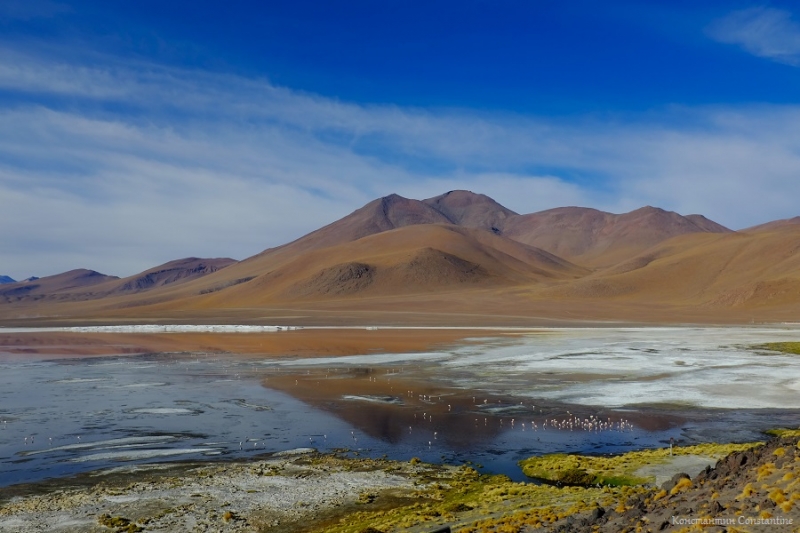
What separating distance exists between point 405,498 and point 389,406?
11.8 m

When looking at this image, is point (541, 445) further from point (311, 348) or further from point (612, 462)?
point (311, 348)

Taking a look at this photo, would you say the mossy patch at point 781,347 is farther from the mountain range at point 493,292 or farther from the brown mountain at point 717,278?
the brown mountain at point 717,278

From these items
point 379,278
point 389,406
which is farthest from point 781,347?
point 379,278

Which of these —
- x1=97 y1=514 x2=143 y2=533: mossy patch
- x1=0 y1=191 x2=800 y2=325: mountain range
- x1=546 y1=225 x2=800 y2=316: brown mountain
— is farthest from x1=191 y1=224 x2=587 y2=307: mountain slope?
x1=97 y1=514 x2=143 y2=533: mossy patch

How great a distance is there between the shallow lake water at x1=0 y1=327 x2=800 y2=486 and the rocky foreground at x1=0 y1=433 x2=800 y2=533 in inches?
65.8

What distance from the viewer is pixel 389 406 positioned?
1031 inches

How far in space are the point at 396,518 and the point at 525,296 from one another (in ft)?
405

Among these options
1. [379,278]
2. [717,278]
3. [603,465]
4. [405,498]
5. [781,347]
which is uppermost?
[379,278]

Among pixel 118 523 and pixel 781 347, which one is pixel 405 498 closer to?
pixel 118 523

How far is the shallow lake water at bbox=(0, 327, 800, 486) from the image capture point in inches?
763

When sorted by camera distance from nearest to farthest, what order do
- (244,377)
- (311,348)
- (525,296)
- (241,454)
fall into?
1. (241,454)
2. (244,377)
3. (311,348)
4. (525,296)

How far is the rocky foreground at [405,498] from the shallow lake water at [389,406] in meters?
1.67

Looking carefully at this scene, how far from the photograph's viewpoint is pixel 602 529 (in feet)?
30.4

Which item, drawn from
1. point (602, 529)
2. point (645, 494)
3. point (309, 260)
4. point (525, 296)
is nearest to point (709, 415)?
point (645, 494)
